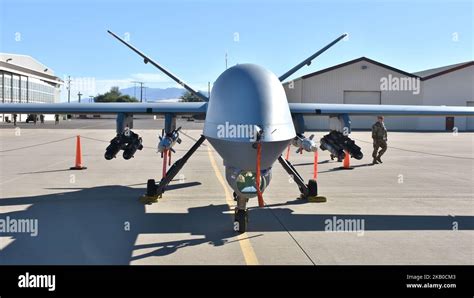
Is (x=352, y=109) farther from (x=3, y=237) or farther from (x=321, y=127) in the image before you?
(x=321, y=127)

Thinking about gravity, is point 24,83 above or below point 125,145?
above

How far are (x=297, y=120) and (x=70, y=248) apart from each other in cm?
553

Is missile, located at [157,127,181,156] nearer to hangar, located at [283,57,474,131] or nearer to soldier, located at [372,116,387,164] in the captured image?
soldier, located at [372,116,387,164]

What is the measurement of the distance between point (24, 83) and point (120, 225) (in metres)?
72.7

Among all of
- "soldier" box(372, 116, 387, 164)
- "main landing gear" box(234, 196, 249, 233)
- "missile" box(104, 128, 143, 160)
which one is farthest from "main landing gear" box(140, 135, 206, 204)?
"soldier" box(372, 116, 387, 164)

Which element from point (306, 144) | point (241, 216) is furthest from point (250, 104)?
point (306, 144)

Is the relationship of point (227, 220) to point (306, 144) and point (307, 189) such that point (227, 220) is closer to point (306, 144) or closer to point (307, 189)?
point (306, 144)

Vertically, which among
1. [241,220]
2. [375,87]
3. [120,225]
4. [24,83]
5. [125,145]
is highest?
[24,83]

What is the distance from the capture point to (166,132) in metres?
9.46

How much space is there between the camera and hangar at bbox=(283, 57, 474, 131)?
4750cm

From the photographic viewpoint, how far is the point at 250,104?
5.84 metres

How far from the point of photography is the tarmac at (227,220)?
19.9ft

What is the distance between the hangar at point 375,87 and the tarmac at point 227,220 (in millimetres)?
34246
